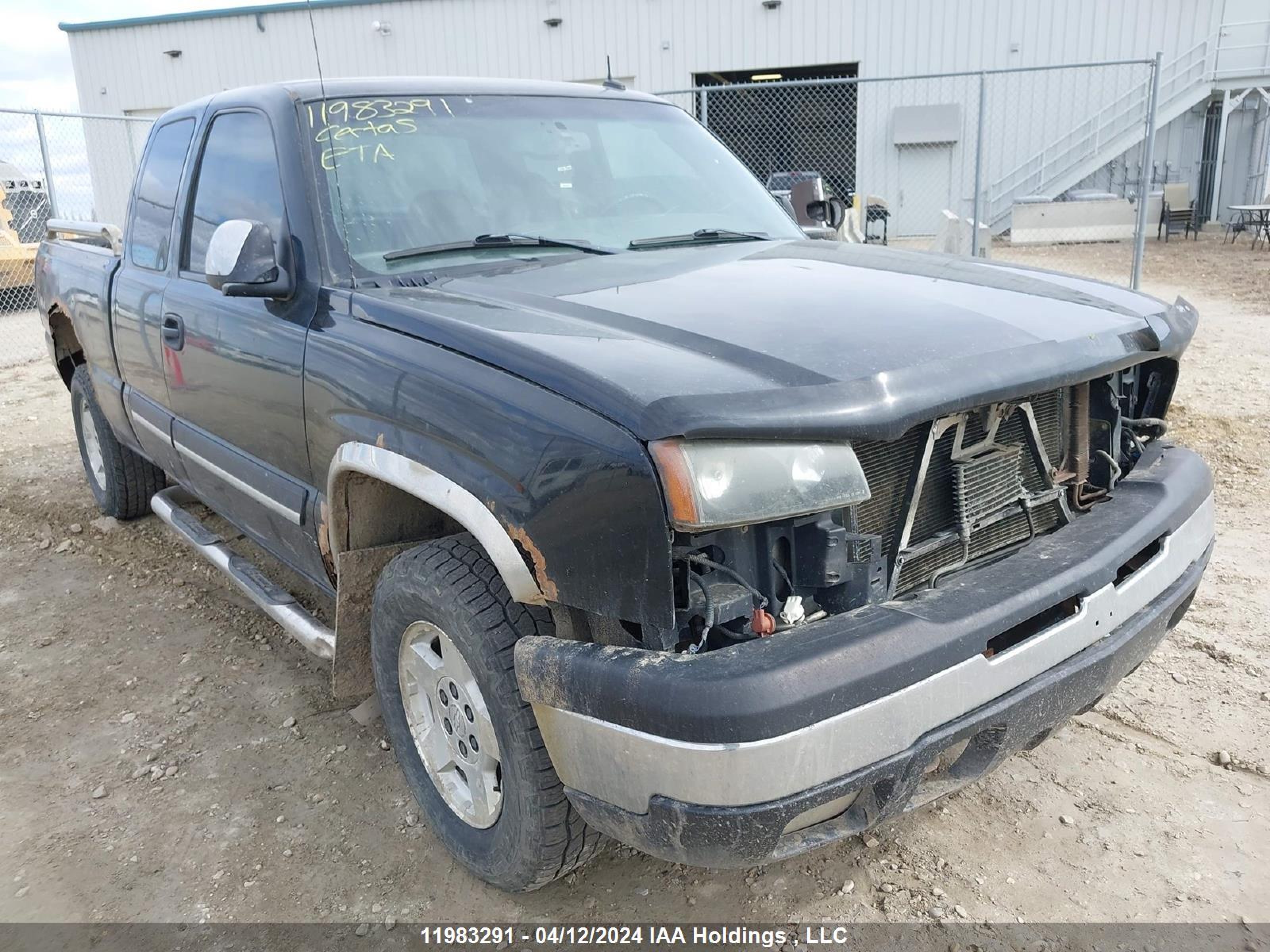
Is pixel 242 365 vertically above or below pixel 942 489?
above

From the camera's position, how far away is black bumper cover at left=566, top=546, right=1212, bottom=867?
1803 mm

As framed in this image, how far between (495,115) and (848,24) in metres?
21.9

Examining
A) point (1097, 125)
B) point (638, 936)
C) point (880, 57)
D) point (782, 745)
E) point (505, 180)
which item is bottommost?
point (638, 936)

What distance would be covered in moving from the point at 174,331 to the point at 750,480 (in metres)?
2.59

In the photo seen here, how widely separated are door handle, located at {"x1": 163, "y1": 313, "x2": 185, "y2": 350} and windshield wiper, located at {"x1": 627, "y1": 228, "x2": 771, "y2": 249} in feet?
5.32

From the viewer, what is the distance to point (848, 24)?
22.5 metres

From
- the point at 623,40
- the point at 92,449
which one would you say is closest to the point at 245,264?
the point at 92,449

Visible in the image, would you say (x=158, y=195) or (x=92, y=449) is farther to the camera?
(x=92, y=449)

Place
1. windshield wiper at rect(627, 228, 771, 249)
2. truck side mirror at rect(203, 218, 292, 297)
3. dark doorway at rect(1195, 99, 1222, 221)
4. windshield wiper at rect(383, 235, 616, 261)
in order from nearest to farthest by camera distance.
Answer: truck side mirror at rect(203, 218, 292, 297), windshield wiper at rect(383, 235, 616, 261), windshield wiper at rect(627, 228, 771, 249), dark doorway at rect(1195, 99, 1222, 221)

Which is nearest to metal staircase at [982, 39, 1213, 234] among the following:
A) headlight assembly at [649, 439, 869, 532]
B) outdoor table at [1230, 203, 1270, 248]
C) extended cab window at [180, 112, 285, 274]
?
outdoor table at [1230, 203, 1270, 248]

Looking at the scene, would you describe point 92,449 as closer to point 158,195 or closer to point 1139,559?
point 158,195

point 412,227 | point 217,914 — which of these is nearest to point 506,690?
point 217,914

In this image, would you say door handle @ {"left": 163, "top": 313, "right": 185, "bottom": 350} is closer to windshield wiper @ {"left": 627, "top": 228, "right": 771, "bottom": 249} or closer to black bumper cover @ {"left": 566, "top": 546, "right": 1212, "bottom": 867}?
windshield wiper @ {"left": 627, "top": 228, "right": 771, "bottom": 249}

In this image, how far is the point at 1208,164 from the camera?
22.5 meters
